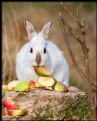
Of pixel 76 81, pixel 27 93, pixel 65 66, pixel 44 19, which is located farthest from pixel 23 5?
pixel 27 93

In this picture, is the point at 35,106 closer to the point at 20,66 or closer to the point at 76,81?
the point at 20,66

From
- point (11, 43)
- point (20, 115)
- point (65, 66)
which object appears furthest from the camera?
point (11, 43)

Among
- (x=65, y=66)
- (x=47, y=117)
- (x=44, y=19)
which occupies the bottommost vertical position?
(x=47, y=117)

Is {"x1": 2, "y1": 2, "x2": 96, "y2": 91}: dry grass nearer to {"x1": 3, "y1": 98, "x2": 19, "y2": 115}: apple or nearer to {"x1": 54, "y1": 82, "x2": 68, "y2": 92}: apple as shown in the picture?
{"x1": 54, "y1": 82, "x2": 68, "y2": 92}: apple

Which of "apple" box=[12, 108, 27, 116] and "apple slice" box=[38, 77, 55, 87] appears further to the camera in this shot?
"apple slice" box=[38, 77, 55, 87]

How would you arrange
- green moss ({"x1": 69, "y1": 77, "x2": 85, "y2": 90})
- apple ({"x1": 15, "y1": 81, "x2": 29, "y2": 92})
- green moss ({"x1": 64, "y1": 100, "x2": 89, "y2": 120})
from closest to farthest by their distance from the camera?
green moss ({"x1": 64, "y1": 100, "x2": 89, "y2": 120}), apple ({"x1": 15, "y1": 81, "x2": 29, "y2": 92}), green moss ({"x1": 69, "y1": 77, "x2": 85, "y2": 90})

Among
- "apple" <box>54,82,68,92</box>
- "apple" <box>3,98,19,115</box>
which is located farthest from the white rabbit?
"apple" <box>3,98,19,115</box>
